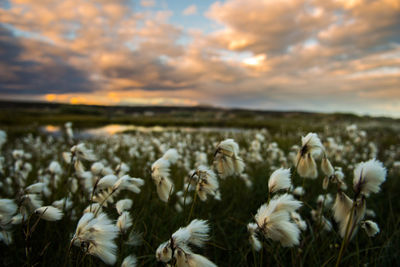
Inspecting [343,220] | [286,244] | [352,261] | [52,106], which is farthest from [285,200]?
[52,106]

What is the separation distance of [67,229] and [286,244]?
93.0 inches

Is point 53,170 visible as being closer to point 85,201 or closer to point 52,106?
point 85,201

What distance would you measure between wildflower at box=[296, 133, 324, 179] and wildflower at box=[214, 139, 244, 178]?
1.41 ft

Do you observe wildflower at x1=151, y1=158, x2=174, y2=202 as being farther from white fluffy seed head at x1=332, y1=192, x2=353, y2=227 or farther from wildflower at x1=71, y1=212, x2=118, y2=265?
white fluffy seed head at x1=332, y1=192, x2=353, y2=227

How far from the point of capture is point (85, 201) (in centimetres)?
289

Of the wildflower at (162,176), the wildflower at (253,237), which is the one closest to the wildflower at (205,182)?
the wildflower at (162,176)

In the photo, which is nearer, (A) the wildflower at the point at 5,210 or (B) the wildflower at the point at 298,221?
(A) the wildflower at the point at 5,210

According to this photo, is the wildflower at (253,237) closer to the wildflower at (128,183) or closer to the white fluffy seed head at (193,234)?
A: the white fluffy seed head at (193,234)

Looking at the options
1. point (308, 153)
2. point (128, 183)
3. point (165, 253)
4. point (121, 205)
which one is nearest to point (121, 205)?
point (121, 205)

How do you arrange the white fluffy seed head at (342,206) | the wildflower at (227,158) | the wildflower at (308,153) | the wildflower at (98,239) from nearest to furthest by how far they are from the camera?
the wildflower at (98,239) → the white fluffy seed head at (342,206) → the wildflower at (308,153) → the wildflower at (227,158)

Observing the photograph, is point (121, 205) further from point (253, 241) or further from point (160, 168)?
point (253, 241)

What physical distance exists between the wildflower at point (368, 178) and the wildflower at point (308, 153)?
445mm

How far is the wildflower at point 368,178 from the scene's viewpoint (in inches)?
39.2

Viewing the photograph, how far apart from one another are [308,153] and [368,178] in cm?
62
